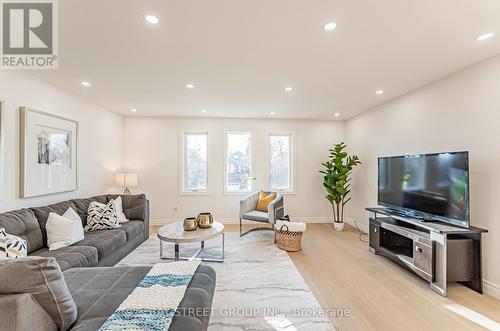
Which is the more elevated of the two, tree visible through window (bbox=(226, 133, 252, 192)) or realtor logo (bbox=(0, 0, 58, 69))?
realtor logo (bbox=(0, 0, 58, 69))

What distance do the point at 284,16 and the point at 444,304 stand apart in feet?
9.92

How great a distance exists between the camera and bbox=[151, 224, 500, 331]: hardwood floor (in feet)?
6.54

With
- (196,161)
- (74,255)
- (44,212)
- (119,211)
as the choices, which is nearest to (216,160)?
(196,161)

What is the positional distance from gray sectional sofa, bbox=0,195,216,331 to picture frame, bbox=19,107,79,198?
1.19ft

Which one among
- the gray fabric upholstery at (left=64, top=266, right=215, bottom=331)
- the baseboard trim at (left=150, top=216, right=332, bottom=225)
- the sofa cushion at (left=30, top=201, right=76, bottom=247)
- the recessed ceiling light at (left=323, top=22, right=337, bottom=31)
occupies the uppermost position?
the recessed ceiling light at (left=323, top=22, right=337, bottom=31)

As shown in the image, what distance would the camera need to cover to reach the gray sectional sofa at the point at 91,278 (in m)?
1.03

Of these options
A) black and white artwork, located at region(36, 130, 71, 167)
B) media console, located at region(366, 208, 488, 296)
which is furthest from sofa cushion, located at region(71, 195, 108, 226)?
media console, located at region(366, 208, 488, 296)

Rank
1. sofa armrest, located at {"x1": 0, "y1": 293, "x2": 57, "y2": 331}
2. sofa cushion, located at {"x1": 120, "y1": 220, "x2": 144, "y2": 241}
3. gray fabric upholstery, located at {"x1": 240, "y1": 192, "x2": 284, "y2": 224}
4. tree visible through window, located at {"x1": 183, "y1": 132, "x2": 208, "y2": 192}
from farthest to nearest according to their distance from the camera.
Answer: tree visible through window, located at {"x1": 183, "y1": 132, "x2": 208, "y2": 192} → gray fabric upholstery, located at {"x1": 240, "y1": 192, "x2": 284, "y2": 224} → sofa cushion, located at {"x1": 120, "y1": 220, "x2": 144, "y2": 241} → sofa armrest, located at {"x1": 0, "y1": 293, "x2": 57, "y2": 331}

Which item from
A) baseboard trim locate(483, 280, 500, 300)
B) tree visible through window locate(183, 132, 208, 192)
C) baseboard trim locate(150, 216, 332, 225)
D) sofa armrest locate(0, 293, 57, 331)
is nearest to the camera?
sofa armrest locate(0, 293, 57, 331)

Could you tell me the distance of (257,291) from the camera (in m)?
2.45

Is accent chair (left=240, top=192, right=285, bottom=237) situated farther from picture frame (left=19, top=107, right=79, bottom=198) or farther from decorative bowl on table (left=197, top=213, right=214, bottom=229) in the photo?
picture frame (left=19, top=107, right=79, bottom=198)

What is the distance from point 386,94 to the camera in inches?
145

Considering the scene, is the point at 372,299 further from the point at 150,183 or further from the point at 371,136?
the point at 150,183

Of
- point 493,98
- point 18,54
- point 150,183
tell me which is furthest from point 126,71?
point 493,98
